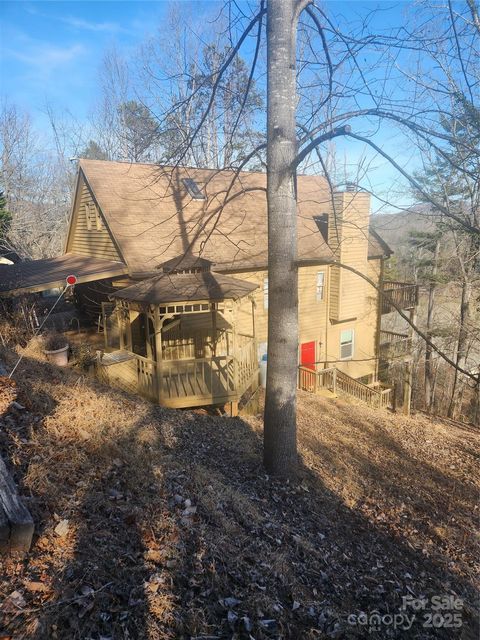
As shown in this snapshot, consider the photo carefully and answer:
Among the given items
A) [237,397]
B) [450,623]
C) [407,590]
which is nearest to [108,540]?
[407,590]

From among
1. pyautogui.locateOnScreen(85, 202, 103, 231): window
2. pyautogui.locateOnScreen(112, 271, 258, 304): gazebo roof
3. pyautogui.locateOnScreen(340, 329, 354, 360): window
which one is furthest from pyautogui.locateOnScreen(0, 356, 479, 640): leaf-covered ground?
pyautogui.locateOnScreen(340, 329, 354, 360): window

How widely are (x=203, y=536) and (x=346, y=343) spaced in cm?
1563

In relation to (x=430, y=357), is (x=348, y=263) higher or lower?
higher

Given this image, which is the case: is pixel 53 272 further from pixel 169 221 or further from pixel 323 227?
pixel 323 227

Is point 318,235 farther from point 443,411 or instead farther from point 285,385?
point 443,411

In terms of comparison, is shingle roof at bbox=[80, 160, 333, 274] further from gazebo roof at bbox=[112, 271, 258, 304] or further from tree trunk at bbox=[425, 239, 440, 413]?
tree trunk at bbox=[425, 239, 440, 413]

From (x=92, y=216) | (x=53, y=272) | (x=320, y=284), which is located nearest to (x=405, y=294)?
(x=320, y=284)

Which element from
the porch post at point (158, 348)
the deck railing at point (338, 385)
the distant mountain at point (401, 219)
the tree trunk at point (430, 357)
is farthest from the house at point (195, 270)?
the tree trunk at point (430, 357)

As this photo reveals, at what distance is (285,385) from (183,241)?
357 inches

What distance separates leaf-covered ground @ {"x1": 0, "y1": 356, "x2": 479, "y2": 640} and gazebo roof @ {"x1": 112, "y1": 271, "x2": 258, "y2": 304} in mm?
3227

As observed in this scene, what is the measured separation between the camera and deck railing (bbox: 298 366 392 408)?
48.3 ft

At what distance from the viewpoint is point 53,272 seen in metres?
12.8

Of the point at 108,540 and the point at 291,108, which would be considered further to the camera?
the point at 291,108

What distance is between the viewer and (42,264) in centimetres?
1475
